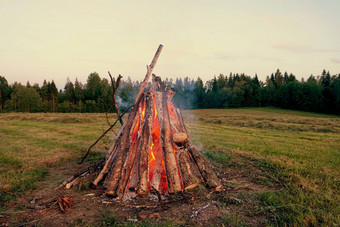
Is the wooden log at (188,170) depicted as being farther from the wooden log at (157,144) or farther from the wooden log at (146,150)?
the wooden log at (146,150)

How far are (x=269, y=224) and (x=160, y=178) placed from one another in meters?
2.26

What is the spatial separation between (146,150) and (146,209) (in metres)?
1.26

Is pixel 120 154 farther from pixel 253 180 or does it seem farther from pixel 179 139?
pixel 253 180

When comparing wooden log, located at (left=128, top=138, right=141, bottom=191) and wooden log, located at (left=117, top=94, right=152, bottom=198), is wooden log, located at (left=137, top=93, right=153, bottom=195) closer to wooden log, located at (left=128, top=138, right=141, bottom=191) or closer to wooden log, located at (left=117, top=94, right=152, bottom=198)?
wooden log, located at (left=117, top=94, right=152, bottom=198)

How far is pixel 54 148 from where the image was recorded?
980 centimetres

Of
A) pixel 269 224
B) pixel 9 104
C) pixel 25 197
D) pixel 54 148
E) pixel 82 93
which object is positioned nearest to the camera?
pixel 269 224

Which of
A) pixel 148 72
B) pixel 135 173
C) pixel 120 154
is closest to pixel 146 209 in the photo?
pixel 135 173

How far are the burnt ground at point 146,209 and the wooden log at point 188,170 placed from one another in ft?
0.65

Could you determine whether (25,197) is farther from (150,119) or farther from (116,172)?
(150,119)

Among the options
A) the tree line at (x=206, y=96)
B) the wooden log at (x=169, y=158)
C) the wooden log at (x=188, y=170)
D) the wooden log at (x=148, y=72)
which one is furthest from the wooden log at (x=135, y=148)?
the tree line at (x=206, y=96)

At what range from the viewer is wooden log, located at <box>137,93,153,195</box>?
4711 millimetres

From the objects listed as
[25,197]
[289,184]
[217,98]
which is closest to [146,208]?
[25,197]

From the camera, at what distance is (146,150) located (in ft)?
16.5

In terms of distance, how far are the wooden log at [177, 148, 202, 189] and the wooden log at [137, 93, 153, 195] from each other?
2.81ft
